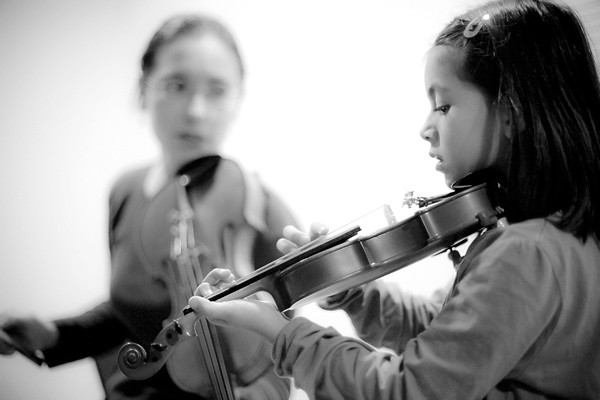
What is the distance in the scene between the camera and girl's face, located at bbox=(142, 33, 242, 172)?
3.45 feet

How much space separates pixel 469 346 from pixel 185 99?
69 cm

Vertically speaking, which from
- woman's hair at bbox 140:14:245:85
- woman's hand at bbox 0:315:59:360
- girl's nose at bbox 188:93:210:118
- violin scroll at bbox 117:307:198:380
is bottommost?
violin scroll at bbox 117:307:198:380

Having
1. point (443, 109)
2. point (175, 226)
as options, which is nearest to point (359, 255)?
Answer: point (443, 109)

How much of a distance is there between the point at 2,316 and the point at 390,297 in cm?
71

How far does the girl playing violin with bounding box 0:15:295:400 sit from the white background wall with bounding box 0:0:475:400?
27mm

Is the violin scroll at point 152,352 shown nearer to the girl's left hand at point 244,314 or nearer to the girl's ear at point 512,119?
the girl's left hand at point 244,314

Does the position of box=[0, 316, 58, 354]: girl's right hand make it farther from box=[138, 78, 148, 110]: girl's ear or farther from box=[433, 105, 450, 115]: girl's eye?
box=[433, 105, 450, 115]: girl's eye

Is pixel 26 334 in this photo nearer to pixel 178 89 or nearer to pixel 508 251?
pixel 178 89

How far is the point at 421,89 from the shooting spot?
4.34 ft

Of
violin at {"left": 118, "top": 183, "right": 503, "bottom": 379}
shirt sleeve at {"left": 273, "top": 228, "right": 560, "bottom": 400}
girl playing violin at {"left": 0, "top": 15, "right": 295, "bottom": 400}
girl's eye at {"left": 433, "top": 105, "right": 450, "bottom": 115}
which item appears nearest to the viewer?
shirt sleeve at {"left": 273, "top": 228, "right": 560, "bottom": 400}

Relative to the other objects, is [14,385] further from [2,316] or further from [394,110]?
[394,110]

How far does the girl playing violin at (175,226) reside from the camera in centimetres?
99

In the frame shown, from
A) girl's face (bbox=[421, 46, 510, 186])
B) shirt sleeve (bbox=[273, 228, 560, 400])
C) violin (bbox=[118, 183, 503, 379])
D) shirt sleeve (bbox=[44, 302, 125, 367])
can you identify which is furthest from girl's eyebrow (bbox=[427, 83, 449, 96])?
shirt sleeve (bbox=[44, 302, 125, 367])

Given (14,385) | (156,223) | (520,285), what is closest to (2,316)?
(14,385)
